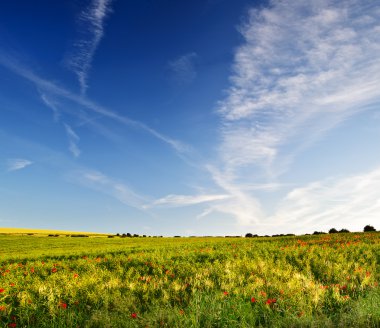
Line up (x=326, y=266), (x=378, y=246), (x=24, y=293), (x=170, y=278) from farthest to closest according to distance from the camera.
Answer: (x=378, y=246)
(x=326, y=266)
(x=170, y=278)
(x=24, y=293)

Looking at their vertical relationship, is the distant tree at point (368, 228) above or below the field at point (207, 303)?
above

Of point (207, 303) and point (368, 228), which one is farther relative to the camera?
point (368, 228)

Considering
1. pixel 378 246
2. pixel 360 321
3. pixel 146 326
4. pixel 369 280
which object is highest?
→ pixel 378 246

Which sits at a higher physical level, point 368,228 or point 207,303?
point 368,228

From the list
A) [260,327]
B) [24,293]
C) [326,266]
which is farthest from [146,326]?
[326,266]

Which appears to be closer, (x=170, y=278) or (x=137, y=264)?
(x=170, y=278)

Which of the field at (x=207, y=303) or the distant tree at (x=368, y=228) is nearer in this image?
the field at (x=207, y=303)

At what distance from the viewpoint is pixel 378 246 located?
60.6 ft

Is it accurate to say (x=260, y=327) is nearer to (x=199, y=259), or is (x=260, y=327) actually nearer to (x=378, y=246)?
(x=199, y=259)

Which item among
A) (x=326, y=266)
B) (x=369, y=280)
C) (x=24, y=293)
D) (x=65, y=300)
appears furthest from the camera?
(x=326, y=266)

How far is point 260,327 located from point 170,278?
18.0 ft

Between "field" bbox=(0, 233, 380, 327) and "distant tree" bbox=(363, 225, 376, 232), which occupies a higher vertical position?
"distant tree" bbox=(363, 225, 376, 232)

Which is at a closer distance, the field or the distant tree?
the field

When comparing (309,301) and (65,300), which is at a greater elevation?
(309,301)
